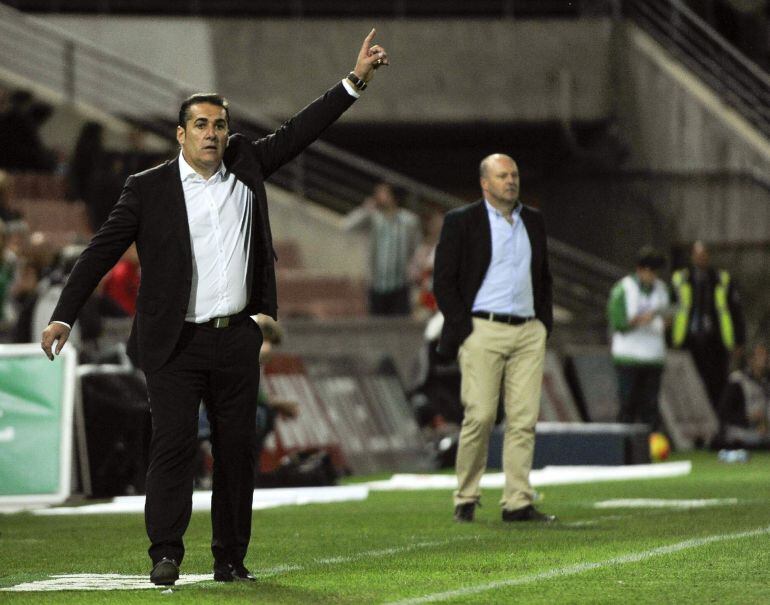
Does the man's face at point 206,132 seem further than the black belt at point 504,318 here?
No

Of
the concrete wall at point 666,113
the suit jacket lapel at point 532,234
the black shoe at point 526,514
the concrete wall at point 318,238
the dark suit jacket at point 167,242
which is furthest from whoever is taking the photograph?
the concrete wall at point 666,113

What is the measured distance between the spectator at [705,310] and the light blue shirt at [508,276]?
10694 millimetres

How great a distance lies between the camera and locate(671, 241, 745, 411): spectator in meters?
22.8

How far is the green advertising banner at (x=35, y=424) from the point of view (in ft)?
43.7

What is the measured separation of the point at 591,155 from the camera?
28.8 m

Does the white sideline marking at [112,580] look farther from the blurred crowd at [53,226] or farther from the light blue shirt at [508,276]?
the blurred crowd at [53,226]

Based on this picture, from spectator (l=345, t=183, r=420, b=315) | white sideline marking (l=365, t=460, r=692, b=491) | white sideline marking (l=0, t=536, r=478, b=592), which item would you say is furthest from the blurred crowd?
white sideline marking (l=0, t=536, r=478, b=592)

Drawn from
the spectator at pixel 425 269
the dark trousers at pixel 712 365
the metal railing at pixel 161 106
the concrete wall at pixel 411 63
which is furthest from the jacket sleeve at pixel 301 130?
the concrete wall at pixel 411 63

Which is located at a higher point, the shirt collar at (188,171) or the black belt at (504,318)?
the shirt collar at (188,171)

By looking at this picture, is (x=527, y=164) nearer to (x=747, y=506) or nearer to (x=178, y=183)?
(x=747, y=506)

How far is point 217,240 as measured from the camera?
8.41 meters

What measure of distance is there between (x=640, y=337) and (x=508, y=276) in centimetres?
802

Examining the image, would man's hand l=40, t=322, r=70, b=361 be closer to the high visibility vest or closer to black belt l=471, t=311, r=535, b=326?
black belt l=471, t=311, r=535, b=326

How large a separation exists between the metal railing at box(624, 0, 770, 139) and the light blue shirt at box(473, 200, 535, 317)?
1670 centimetres
